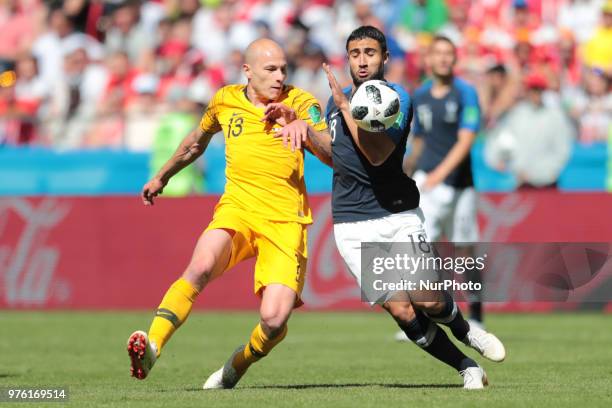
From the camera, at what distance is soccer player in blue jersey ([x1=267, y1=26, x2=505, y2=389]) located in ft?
30.2

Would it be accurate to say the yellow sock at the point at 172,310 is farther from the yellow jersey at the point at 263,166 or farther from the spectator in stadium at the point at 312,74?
the spectator in stadium at the point at 312,74

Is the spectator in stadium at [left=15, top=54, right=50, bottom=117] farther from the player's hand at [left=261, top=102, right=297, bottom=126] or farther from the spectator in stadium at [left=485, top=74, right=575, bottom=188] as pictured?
the player's hand at [left=261, top=102, right=297, bottom=126]

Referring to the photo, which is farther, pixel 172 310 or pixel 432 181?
pixel 432 181

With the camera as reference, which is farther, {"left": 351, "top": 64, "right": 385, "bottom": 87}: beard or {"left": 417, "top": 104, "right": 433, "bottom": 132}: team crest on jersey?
{"left": 417, "top": 104, "right": 433, "bottom": 132}: team crest on jersey

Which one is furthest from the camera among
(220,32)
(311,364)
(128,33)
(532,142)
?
(128,33)

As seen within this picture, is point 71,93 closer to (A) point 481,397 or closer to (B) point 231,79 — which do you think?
(B) point 231,79

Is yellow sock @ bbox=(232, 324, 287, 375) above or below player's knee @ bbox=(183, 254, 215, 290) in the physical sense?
below

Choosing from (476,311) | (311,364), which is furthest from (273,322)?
(476,311)

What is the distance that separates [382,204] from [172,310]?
1639mm

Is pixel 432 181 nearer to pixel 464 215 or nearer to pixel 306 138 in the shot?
pixel 464 215

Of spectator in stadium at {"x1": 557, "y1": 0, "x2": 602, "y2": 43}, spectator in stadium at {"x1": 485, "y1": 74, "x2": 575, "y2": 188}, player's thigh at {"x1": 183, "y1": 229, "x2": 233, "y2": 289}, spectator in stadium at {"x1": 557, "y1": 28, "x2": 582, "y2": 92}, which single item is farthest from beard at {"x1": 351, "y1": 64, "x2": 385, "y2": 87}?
spectator in stadium at {"x1": 557, "y1": 0, "x2": 602, "y2": 43}

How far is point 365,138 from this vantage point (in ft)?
29.8

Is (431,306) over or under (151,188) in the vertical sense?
under

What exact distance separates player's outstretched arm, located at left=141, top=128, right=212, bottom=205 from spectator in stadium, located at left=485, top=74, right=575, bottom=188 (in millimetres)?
8848
